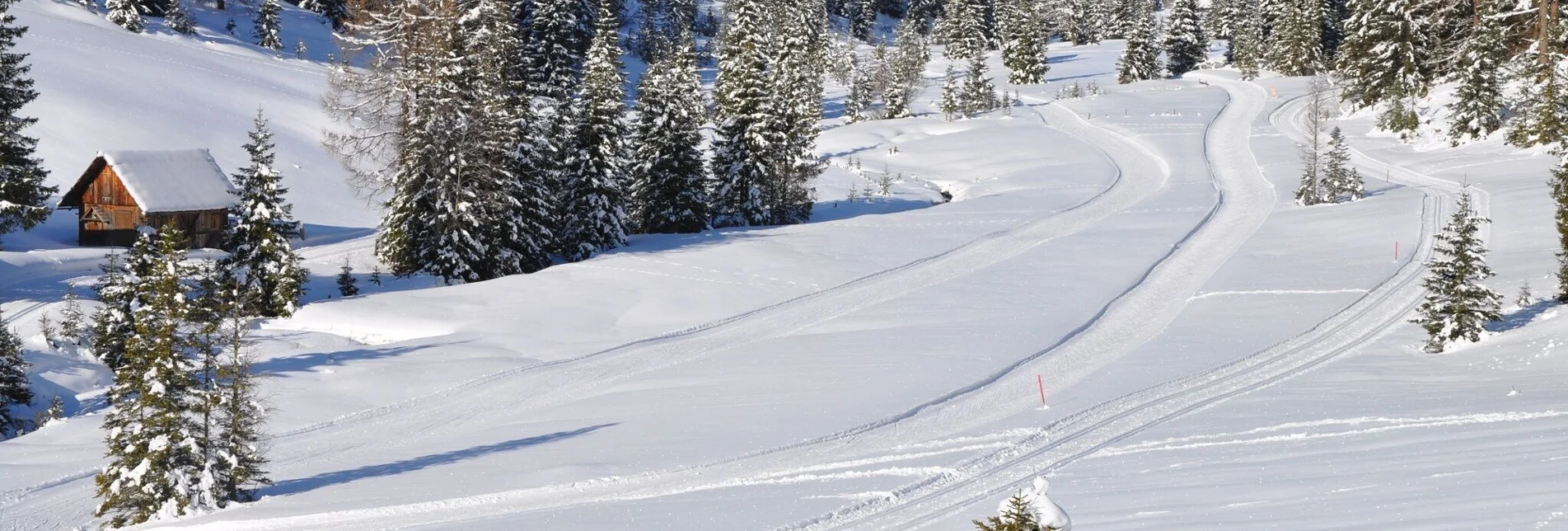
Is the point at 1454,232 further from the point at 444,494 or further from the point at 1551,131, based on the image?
the point at 1551,131

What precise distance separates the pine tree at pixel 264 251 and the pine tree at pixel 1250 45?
7437 cm

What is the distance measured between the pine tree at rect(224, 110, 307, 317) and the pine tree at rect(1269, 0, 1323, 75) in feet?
238

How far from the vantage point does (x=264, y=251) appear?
28797 mm

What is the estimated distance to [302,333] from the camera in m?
26.7

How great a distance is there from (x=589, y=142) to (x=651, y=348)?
13441mm

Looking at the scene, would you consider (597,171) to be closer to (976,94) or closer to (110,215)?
(110,215)

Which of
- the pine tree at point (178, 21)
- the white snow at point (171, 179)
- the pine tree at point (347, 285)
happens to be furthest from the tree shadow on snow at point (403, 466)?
the pine tree at point (178, 21)

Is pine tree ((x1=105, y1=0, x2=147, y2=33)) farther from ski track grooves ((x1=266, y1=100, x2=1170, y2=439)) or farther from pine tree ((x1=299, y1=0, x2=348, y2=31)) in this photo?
ski track grooves ((x1=266, y1=100, x2=1170, y2=439))

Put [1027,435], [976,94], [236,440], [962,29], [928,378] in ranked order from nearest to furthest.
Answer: [236,440] < [1027,435] < [928,378] < [976,94] < [962,29]

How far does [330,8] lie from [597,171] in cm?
6036

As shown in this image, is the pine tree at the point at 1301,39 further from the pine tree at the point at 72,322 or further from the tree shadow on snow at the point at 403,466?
the pine tree at the point at 72,322

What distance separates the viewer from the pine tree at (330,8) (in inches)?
3374

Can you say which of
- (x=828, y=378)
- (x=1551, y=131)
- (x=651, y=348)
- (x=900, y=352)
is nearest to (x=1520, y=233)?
(x=1551, y=131)

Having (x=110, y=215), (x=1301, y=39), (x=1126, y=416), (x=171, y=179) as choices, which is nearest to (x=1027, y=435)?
(x=1126, y=416)
